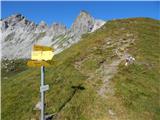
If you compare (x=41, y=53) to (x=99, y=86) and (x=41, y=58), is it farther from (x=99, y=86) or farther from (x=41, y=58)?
(x=99, y=86)

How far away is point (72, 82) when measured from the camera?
2872cm

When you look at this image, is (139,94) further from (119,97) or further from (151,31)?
(151,31)

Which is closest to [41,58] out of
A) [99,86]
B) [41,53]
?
[41,53]

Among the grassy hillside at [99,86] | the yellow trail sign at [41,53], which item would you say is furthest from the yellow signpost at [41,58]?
→ the grassy hillside at [99,86]

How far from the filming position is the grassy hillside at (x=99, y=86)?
2420cm

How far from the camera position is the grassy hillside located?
24.2m

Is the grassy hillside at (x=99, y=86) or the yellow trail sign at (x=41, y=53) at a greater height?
the yellow trail sign at (x=41, y=53)

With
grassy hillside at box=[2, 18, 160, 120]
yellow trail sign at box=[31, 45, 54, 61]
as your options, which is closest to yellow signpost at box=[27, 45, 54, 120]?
yellow trail sign at box=[31, 45, 54, 61]

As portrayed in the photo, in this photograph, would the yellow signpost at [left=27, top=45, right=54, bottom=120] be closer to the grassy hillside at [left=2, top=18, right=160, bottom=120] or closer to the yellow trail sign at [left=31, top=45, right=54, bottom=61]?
the yellow trail sign at [left=31, top=45, right=54, bottom=61]

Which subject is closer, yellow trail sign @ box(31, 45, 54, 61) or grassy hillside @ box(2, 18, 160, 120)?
yellow trail sign @ box(31, 45, 54, 61)

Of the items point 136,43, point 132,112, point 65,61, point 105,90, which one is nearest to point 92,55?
point 65,61

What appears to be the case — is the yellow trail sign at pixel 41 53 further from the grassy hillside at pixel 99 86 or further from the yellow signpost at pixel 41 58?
the grassy hillside at pixel 99 86

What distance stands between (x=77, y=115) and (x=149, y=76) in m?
9.05

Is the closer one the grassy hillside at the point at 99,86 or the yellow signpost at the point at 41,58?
the yellow signpost at the point at 41,58
